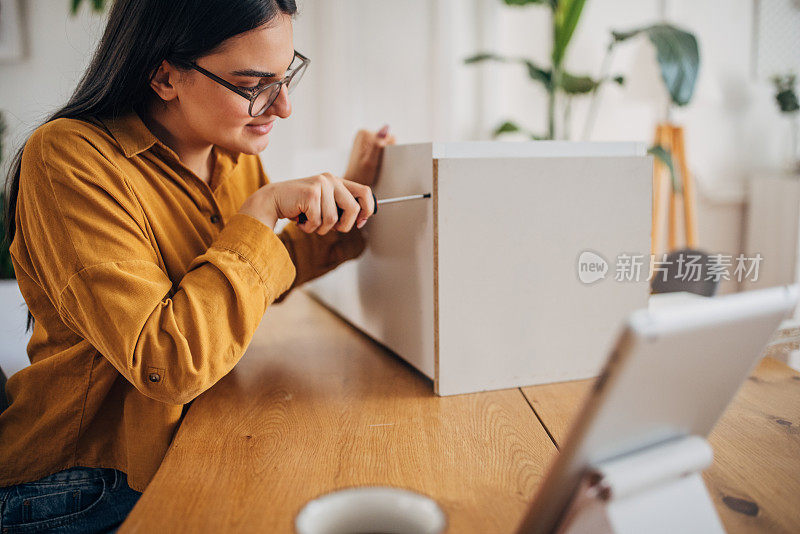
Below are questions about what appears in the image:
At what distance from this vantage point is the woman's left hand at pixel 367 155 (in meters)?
0.92

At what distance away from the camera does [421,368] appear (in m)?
0.79

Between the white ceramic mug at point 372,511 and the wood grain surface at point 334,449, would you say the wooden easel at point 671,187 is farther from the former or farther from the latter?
the white ceramic mug at point 372,511

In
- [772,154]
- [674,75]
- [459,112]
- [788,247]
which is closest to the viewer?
[674,75]

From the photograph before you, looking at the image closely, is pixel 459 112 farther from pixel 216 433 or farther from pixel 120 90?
pixel 216 433

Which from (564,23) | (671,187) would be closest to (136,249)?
(564,23)

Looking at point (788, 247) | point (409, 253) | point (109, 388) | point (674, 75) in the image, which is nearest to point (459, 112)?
point (674, 75)

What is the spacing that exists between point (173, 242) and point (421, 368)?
36cm

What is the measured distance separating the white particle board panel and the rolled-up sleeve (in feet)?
0.65

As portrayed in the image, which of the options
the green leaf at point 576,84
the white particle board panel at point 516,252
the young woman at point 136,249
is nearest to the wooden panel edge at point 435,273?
the white particle board panel at point 516,252

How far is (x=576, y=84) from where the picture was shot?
2.21 metres

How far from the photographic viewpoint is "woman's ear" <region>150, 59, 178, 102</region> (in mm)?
763

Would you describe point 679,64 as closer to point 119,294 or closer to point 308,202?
point 308,202

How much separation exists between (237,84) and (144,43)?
0.12m

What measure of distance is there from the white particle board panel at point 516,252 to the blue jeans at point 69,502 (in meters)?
0.41
